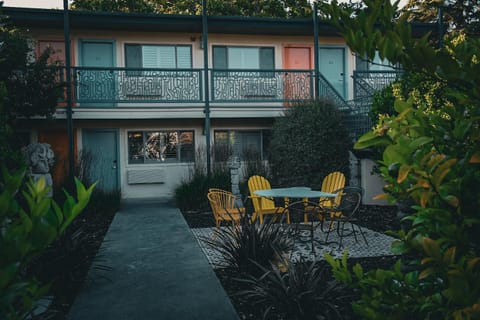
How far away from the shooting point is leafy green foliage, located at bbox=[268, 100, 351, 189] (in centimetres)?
1198

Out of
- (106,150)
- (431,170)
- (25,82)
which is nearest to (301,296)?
(431,170)

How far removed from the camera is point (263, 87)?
15.1 meters

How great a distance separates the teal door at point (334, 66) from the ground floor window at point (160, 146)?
592 centimetres

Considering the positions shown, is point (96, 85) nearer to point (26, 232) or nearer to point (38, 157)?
point (38, 157)

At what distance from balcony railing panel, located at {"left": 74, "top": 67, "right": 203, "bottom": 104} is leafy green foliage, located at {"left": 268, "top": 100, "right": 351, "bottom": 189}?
11.9ft

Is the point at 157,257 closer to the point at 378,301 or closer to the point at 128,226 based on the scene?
the point at 128,226

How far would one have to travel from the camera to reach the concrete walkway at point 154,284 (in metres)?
4.40

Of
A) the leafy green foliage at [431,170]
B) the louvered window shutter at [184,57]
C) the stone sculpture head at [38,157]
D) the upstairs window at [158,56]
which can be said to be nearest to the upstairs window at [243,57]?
the louvered window shutter at [184,57]

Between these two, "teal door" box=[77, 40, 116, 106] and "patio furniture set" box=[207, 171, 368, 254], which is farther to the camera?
"teal door" box=[77, 40, 116, 106]

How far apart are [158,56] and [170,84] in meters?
2.10

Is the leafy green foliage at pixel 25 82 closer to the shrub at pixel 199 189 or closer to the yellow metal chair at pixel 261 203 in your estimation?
the shrub at pixel 199 189

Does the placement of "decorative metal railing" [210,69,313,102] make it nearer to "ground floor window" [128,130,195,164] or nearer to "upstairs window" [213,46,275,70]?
"upstairs window" [213,46,275,70]

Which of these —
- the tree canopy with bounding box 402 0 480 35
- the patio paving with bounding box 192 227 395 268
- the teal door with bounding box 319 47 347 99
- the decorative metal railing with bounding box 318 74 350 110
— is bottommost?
the patio paving with bounding box 192 227 395 268

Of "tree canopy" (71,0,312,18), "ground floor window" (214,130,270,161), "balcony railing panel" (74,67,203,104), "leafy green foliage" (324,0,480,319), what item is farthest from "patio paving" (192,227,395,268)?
"tree canopy" (71,0,312,18)
